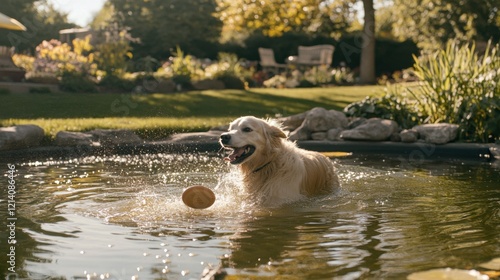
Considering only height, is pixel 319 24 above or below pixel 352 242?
above

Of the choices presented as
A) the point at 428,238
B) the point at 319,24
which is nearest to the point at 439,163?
the point at 428,238

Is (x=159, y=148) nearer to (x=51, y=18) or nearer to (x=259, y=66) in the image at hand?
(x=259, y=66)

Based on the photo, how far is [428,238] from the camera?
559cm

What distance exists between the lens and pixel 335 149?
464 inches

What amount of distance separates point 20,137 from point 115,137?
1.56m

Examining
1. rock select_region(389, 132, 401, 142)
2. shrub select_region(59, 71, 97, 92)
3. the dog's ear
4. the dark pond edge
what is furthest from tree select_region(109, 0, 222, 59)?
the dog's ear

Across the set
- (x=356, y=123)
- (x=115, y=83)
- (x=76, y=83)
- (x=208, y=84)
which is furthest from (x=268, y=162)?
(x=208, y=84)

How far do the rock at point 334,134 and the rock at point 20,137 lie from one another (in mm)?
4914

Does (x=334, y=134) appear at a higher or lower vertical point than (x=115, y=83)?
lower

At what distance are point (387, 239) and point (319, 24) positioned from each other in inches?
1282

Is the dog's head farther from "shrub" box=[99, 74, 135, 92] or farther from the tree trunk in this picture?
the tree trunk

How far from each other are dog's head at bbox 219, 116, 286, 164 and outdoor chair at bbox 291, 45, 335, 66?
23.8m

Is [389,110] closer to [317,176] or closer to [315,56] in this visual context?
[317,176]

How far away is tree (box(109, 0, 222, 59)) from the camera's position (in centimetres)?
3619
